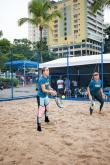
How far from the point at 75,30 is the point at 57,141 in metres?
116

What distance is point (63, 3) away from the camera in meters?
125

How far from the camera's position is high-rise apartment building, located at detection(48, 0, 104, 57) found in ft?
372

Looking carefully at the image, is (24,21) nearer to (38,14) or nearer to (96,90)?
(38,14)

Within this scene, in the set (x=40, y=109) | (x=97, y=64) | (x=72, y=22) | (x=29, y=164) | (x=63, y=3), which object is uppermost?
(x=63, y=3)

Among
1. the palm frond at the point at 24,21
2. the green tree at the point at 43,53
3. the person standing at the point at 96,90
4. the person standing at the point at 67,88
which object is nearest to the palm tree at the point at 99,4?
the green tree at the point at 43,53

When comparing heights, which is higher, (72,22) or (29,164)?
(72,22)

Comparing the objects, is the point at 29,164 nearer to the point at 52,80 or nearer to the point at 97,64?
the point at 97,64

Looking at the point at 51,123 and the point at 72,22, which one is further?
the point at 72,22

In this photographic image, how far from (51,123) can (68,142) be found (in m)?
2.26

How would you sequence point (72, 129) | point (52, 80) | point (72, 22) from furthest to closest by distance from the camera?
1. point (72, 22)
2. point (52, 80)
3. point (72, 129)

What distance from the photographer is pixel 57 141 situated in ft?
20.1

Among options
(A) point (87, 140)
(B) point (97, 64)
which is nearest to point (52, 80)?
(B) point (97, 64)

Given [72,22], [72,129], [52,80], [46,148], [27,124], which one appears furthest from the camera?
[72,22]

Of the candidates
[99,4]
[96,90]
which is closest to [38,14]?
[99,4]
